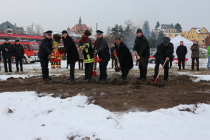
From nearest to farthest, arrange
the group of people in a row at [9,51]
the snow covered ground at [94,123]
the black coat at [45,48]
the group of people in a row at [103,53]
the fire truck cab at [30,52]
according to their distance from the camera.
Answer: the snow covered ground at [94,123] → the group of people in a row at [103,53] → the black coat at [45,48] → the group of people in a row at [9,51] → the fire truck cab at [30,52]

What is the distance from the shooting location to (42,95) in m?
5.62

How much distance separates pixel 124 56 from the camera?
8086mm

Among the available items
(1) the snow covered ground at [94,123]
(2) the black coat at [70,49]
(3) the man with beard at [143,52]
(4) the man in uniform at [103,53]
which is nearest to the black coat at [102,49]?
(4) the man in uniform at [103,53]

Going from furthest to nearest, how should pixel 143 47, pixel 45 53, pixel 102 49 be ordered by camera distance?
pixel 45 53
pixel 143 47
pixel 102 49

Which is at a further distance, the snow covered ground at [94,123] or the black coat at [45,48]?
the black coat at [45,48]

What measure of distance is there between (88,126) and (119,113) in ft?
2.54

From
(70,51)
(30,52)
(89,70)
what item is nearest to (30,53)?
(30,52)

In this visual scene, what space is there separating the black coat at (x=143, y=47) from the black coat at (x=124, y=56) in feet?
1.48

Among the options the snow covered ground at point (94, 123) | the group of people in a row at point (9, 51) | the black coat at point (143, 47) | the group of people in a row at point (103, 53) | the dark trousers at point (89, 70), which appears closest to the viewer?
the snow covered ground at point (94, 123)

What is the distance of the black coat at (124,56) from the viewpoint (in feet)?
26.2

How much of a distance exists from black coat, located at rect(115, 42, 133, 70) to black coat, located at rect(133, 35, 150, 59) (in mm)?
452

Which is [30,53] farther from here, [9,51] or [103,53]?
[103,53]

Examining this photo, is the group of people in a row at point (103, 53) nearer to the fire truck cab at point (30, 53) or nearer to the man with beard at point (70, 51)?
the man with beard at point (70, 51)

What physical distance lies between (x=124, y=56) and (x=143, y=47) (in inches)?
30.4
